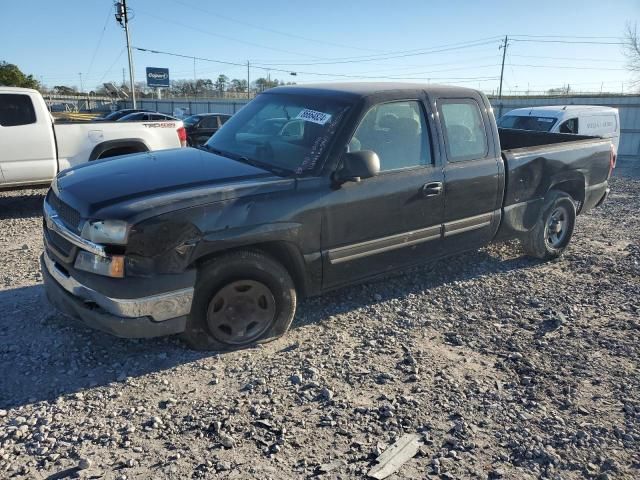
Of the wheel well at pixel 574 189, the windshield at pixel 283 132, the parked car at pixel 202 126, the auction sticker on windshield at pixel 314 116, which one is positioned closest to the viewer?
the windshield at pixel 283 132

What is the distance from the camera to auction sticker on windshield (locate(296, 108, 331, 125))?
4055mm

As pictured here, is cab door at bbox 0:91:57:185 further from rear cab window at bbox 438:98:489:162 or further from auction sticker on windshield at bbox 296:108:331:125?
rear cab window at bbox 438:98:489:162

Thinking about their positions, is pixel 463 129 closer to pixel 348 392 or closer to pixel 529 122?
pixel 348 392

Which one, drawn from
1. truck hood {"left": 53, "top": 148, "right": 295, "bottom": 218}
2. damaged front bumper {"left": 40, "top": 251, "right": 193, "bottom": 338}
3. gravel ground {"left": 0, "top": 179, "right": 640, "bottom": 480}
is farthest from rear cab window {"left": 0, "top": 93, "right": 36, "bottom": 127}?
damaged front bumper {"left": 40, "top": 251, "right": 193, "bottom": 338}

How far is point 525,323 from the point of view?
4371mm

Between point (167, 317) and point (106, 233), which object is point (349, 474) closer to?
point (167, 317)

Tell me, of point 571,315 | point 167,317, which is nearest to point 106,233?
point 167,317

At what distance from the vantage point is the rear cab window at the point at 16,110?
741 cm

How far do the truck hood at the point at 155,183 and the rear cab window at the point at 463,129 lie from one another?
→ 1707 mm

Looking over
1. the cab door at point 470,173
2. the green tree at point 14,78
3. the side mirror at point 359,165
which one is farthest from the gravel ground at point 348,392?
the green tree at point 14,78

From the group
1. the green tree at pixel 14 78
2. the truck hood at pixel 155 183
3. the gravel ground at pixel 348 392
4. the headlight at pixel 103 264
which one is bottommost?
the gravel ground at pixel 348 392

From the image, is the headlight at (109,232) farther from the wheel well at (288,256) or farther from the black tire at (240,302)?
the wheel well at (288,256)

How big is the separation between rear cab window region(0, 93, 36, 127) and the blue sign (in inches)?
1735

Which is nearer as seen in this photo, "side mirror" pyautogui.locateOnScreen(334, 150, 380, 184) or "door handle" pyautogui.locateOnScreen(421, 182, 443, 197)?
"side mirror" pyautogui.locateOnScreen(334, 150, 380, 184)
